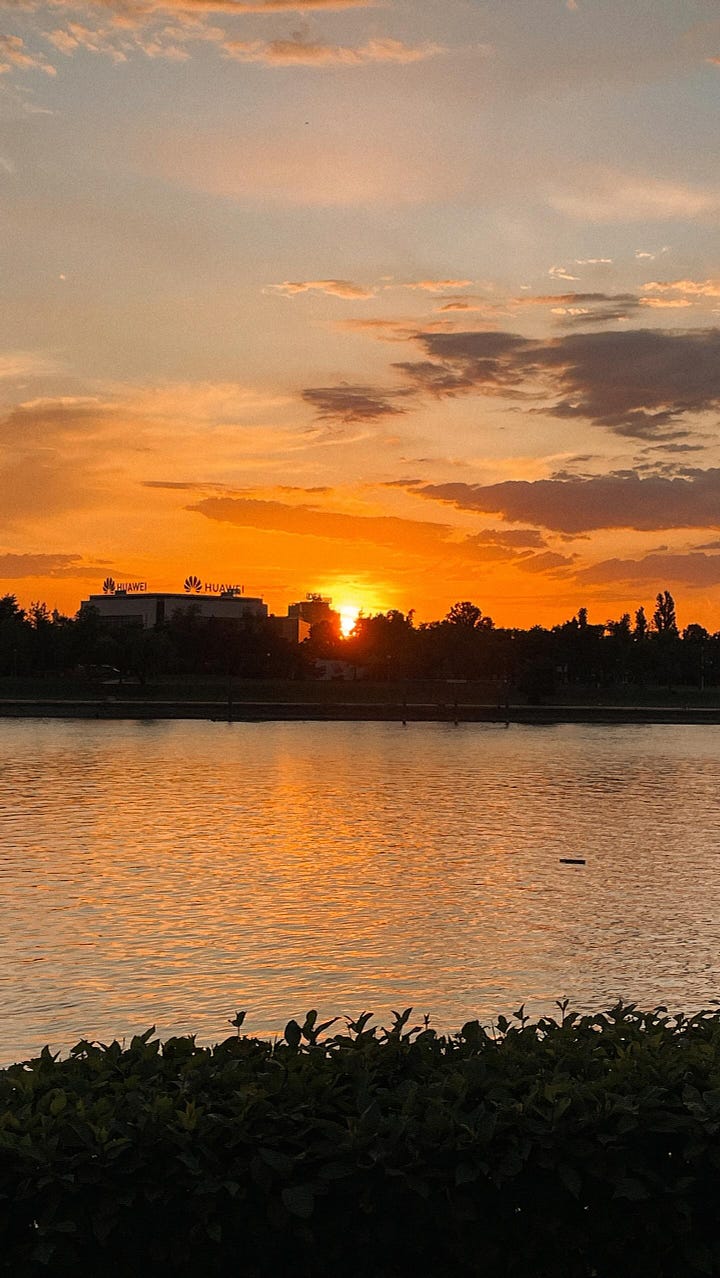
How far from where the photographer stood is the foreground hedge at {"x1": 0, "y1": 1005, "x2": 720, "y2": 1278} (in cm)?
523

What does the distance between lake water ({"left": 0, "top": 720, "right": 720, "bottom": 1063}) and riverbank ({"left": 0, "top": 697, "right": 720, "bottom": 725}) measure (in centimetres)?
6965

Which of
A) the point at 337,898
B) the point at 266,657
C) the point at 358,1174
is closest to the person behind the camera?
the point at 358,1174

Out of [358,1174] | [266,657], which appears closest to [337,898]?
[358,1174]

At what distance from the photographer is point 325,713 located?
410ft

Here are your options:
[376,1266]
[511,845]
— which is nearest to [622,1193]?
[376,1266]

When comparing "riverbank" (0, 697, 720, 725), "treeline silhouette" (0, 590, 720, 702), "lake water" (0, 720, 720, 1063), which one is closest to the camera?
"lake water" (0, 720, 720, 1063)

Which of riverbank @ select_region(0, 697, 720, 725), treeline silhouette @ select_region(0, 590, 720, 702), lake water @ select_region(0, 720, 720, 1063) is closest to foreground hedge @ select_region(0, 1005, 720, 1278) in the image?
lake water @ select_region(0, 720, 720, 1063)

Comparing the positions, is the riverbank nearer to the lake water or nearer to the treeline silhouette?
the treeline silhouette

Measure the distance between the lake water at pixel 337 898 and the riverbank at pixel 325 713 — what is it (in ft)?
228

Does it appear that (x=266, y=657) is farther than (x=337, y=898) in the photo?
Yes

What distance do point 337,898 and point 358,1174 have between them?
55.8 feet

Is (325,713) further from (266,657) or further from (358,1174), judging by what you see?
(358,1174)

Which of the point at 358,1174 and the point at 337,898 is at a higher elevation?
the point at 358,1174

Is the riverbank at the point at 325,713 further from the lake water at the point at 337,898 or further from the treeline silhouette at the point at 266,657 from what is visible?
the lake water at the point at 337,898
